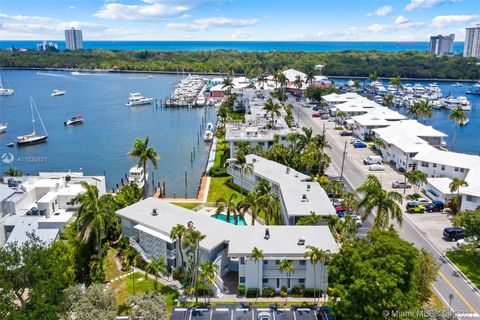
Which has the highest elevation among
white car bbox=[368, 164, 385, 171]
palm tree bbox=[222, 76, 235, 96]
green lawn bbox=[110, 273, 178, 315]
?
palm tree bbox=[222, 76, 235, 96]

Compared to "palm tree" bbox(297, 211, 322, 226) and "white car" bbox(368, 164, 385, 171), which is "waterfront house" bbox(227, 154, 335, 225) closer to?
"palm tree" bbox(297, 211, 322, 226)

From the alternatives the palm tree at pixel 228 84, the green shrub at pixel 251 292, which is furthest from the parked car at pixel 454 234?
the palm tree at pixel 228 84

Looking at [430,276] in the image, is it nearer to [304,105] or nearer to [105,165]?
[105,165]

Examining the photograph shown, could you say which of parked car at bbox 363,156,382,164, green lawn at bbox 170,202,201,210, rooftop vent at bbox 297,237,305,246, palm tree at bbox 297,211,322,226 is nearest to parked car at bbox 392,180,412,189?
parked car at bbox 363,156,382,164

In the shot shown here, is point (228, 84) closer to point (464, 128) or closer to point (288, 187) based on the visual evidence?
point (464, 128)

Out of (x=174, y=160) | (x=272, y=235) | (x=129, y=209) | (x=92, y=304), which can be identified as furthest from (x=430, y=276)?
(x=174, y=160)

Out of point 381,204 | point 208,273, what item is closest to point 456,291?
point 381,204

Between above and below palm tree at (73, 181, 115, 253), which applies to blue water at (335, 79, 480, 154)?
below
